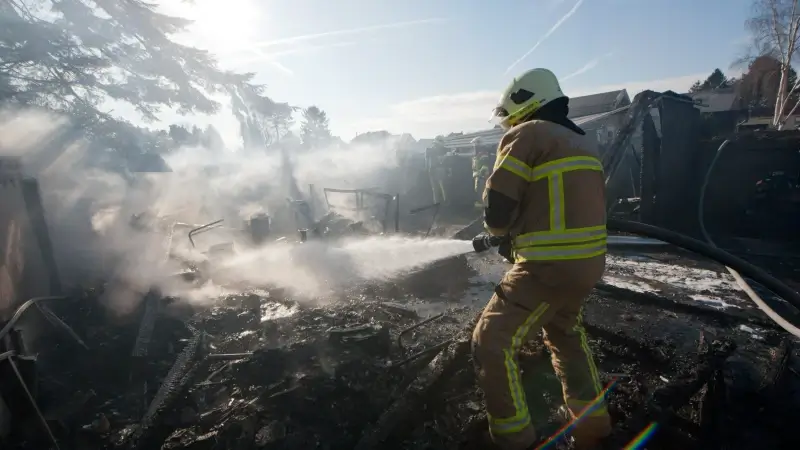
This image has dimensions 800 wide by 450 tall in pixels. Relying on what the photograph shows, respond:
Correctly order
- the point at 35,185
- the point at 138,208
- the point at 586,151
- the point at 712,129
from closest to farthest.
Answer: the point at 586,151
the point at 35,185
the point at 712,129
the point at 138,208

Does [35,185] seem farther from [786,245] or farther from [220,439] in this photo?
[786,245]

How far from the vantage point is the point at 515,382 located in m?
2.42

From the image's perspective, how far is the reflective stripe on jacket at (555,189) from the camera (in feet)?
7.43

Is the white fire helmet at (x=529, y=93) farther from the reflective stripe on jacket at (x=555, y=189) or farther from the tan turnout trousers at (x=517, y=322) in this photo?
the tan turnout trousers at (x=517, y=322)

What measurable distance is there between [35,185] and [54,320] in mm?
2321

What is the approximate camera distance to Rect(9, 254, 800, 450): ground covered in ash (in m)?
2.91

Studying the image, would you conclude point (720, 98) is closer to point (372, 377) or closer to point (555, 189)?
point (555, 189)

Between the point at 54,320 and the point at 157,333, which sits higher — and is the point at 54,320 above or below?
above

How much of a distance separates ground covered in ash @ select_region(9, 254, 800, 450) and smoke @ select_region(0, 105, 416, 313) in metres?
1.34

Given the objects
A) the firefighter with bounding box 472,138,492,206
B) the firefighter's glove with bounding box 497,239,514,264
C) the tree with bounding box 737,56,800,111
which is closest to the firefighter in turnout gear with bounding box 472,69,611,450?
the firefighter's glove with bounding box 497,239,514,264

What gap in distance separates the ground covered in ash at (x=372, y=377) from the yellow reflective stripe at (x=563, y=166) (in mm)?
1938

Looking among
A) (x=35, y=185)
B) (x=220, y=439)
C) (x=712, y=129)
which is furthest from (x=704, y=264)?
(x=35, y=185)

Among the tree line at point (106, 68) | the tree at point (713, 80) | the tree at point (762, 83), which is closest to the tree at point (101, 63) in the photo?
the tree line at point (106, 68)

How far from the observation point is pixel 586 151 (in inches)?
91.3
